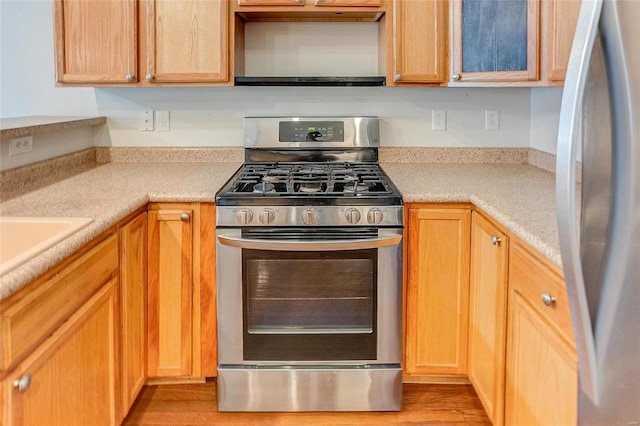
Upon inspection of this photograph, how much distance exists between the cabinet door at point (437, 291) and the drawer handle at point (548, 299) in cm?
79

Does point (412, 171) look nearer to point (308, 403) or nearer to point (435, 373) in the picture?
point (435, 373)

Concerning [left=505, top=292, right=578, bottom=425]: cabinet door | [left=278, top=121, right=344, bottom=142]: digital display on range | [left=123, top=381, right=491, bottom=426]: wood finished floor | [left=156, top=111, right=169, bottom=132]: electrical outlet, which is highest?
[left=156, top=111, right=169, bottom=132]: electrical outlet

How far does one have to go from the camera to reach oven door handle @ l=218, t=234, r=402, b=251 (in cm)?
213

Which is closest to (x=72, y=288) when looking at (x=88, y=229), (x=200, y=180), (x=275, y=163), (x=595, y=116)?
(x=88, y=229)

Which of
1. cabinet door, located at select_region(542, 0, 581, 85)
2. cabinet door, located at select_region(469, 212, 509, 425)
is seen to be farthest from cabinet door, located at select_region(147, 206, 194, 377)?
cabinet door, located at select_region(542, 0, 581, 85)

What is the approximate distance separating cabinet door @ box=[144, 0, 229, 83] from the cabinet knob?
5.13 feet

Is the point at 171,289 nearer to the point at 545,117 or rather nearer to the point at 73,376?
the point at 73,376

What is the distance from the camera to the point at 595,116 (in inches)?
38.4

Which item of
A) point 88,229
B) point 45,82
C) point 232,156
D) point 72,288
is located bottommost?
point 72,288

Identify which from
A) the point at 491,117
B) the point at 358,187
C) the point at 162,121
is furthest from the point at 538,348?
the point at 162,121

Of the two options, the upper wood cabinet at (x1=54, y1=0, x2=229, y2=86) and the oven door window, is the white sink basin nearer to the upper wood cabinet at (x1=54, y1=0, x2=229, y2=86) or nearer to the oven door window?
the oven door window

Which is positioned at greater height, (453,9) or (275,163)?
(453,9)

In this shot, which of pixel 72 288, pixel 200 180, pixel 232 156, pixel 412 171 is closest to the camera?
pixel 72 288

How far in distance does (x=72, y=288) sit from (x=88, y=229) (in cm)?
17
